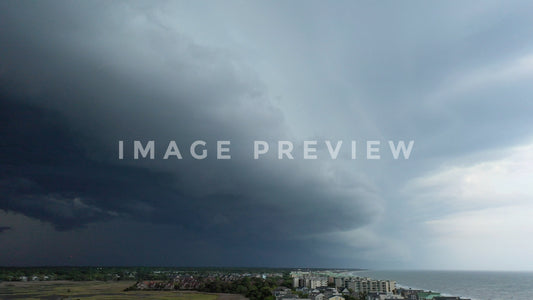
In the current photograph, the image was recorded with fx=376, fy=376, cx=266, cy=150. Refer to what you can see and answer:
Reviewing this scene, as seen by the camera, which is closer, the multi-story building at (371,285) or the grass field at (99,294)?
the grass field at (99,294)

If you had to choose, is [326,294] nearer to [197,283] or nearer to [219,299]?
[219,299]

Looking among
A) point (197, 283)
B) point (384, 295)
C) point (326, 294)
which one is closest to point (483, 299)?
point (384, 295)

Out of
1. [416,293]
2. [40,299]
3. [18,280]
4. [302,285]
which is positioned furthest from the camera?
[18,280]

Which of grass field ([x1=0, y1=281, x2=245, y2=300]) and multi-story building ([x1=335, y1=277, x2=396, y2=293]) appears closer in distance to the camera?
grass field ([x1=0, y1=281, x2=245, y2=300])

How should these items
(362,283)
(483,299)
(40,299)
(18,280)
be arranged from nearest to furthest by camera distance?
(40,299)
(483,299)
(362,283)
(18,280)

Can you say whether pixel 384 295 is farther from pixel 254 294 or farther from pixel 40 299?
pixel 40 299

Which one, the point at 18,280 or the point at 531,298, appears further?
the point at 18,280

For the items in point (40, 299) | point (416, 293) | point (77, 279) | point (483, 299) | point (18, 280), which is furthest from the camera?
point (77, 279)

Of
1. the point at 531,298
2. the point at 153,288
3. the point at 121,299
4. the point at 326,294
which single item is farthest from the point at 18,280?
the point at 531,298

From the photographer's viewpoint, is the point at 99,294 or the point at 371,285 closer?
the point at 99,294
